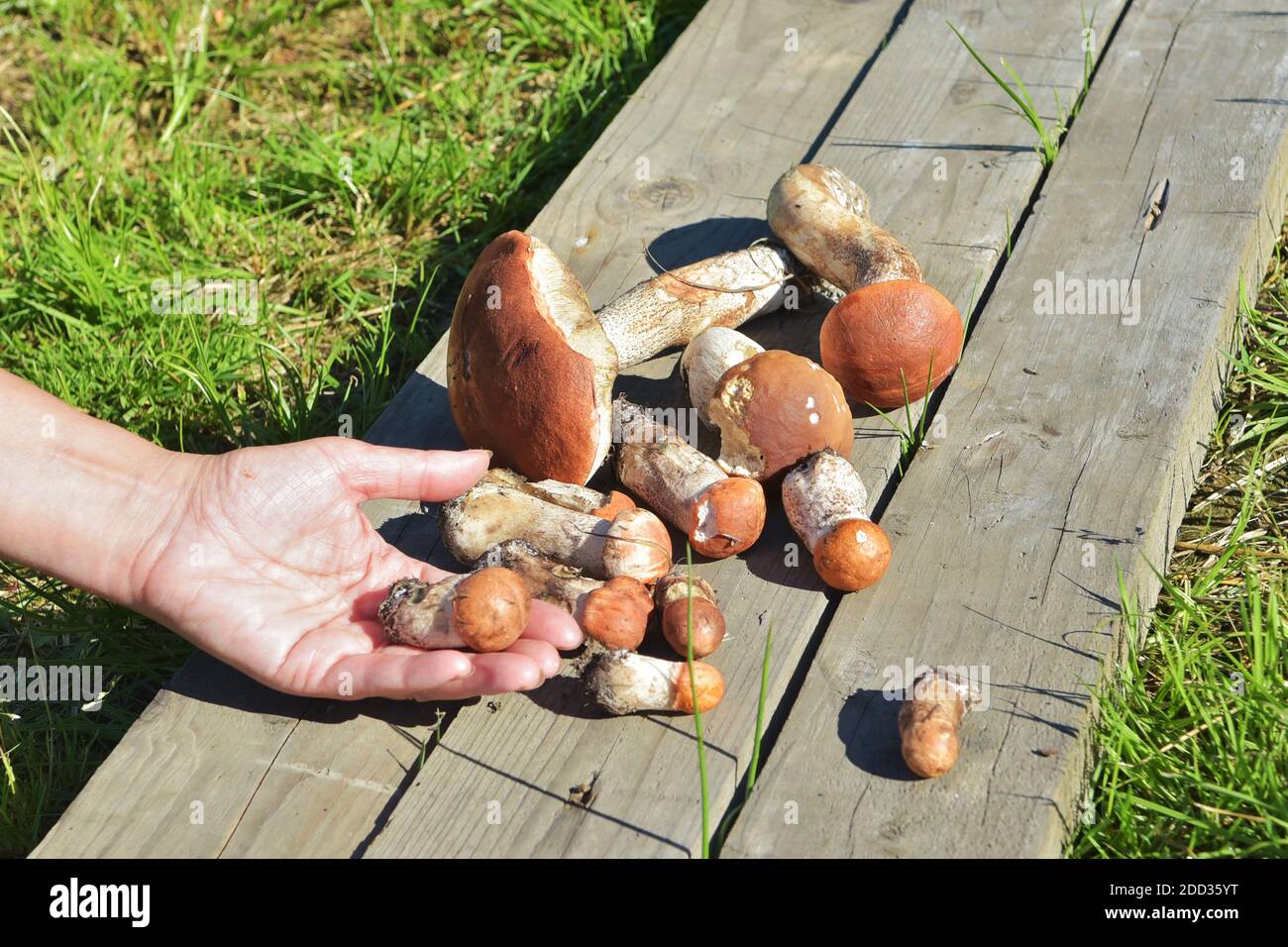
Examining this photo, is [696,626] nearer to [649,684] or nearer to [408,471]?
[649,684]

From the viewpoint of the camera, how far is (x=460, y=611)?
212 centimetres

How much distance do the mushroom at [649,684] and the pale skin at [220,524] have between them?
158 millimetres

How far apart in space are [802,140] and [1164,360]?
125cm

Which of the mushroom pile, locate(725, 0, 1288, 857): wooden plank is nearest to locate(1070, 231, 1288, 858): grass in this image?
→ locate(725, 0, 1288, 857): wooden plank

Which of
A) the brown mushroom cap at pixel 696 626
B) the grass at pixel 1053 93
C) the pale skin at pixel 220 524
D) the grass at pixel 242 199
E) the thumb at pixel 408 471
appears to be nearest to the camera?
the brown mushroom cap at pixel 696 626

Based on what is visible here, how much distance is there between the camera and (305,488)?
94.5 inches

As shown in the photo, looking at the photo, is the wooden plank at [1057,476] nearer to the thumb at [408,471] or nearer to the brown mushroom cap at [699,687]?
the brown mushroom cap at [699,687]

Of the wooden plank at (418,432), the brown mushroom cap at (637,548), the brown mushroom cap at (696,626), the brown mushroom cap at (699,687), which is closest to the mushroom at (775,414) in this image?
the brown mushroom cap at (637,548)

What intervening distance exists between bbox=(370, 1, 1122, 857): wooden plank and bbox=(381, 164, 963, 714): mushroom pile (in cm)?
8

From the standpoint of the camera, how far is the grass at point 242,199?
3014mm

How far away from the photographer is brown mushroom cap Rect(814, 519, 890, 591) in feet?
7.38

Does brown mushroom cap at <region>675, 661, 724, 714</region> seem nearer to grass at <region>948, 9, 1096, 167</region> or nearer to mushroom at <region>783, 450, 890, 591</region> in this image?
mushroom at <region>783, 450, 890, 591</region>

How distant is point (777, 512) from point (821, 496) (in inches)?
6.6
